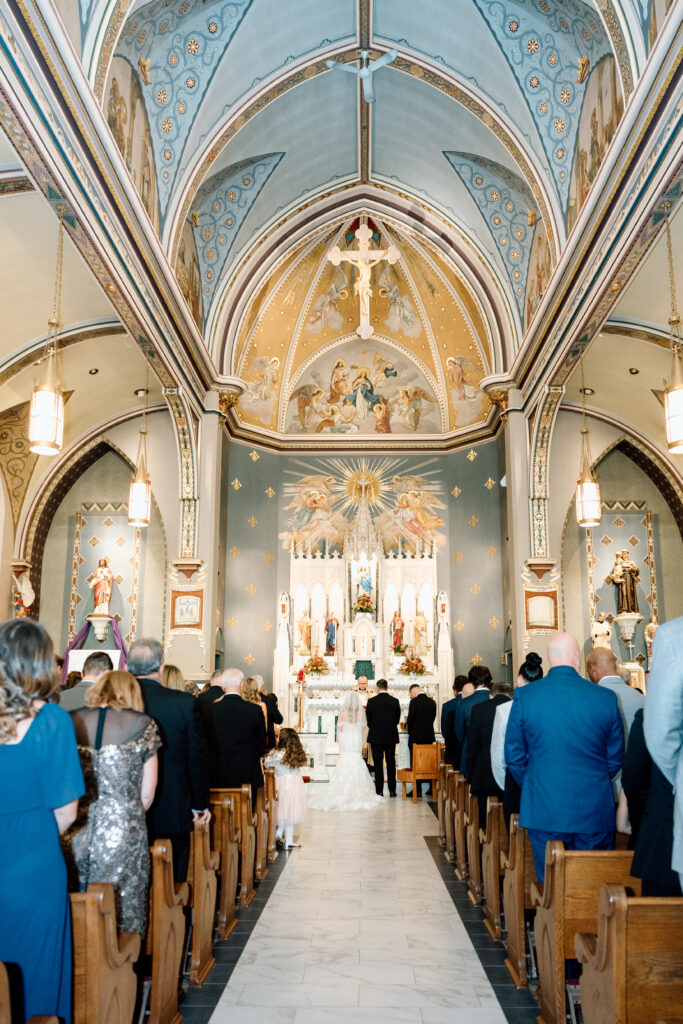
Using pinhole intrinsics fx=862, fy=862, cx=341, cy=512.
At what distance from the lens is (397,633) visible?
671 inches

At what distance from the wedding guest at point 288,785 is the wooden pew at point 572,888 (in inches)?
205

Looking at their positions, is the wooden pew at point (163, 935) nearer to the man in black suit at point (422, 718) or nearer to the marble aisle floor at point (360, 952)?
the marble aisle floor at point (360, 952)

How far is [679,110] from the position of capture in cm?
716

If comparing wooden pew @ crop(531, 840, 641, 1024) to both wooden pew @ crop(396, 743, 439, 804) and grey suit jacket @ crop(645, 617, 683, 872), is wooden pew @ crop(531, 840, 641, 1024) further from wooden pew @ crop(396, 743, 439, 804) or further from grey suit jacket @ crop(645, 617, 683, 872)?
wooden pew @ crop(396, 743, 439, 804)

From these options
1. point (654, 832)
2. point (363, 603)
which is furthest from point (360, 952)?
point (363, 603)

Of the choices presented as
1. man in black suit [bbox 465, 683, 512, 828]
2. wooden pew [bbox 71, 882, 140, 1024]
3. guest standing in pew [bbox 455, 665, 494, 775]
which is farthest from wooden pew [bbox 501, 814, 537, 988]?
wooden pew [bbox 71, 882, 140, 1024]

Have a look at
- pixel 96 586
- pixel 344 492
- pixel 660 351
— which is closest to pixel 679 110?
pixel 660 351

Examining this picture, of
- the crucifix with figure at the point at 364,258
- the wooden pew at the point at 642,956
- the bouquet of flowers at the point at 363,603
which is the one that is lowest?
the wooden pew at the point at 642,956

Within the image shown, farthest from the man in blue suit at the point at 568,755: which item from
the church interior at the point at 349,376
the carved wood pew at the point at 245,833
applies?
the carved wood pew at the point at 245,833

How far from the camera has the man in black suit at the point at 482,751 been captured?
6316 millimetres

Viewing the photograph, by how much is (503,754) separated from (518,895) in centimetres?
77

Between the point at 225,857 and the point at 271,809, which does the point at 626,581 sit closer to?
the point at 271,809

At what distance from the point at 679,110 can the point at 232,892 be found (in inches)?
279

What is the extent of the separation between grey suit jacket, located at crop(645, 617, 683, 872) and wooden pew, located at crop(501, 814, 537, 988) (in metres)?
2.00
